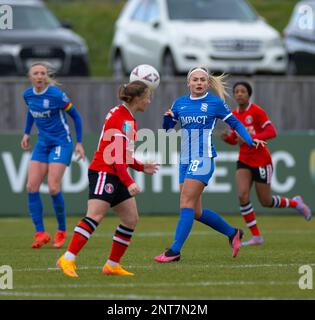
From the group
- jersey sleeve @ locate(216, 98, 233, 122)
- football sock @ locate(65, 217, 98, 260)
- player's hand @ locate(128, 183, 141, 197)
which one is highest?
jersey sleeve @ locate(216, 98, 233, 122)

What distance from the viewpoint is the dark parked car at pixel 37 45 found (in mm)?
22156

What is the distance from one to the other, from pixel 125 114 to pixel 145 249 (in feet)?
11.4

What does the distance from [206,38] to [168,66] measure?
1.04 meters

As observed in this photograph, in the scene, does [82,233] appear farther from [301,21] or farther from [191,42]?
[301,21]

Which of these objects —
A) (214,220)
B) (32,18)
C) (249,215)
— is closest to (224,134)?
(249,215)

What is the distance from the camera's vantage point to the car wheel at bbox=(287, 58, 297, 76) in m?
24.4

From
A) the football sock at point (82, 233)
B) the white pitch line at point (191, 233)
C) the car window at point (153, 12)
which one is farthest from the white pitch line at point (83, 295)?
the car window at point (153, 12)

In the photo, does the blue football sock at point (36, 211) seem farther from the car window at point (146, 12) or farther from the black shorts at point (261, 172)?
the car window at point (146, 12)

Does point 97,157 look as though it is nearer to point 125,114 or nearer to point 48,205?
point 125,114

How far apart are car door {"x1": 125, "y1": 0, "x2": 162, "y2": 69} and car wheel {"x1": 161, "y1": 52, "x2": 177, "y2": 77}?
0.22m

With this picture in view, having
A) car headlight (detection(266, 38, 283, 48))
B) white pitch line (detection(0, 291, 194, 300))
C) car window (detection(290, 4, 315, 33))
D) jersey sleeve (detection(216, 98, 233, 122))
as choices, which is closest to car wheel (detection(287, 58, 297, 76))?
car window (detection(290, 4, 315, 33))

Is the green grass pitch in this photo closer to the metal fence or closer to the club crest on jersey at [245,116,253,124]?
the club crest on jersey at [245,116,253,124]

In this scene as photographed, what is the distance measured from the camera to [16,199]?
18.7 m

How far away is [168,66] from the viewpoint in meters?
22.3
